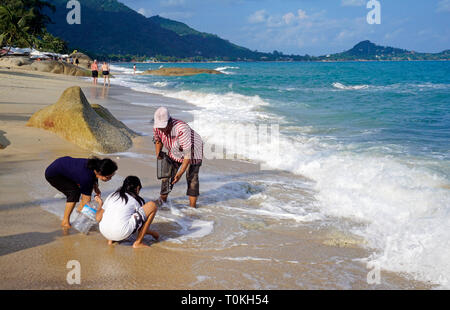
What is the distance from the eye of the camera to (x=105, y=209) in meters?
4.00

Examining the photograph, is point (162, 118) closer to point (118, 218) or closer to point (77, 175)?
point (77, 175)

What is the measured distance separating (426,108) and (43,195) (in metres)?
19.1

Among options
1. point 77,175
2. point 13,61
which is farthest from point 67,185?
point 13,61

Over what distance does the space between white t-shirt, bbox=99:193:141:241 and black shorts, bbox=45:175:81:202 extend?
0.51m

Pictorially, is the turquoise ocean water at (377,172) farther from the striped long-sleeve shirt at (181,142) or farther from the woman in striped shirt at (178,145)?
the striped long-sleeve shirt at (181,142)

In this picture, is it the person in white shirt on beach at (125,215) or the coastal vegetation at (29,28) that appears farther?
the coastal vegetation at (29,28)

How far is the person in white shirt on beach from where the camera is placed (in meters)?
3.96

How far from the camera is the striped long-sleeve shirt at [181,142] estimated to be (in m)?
4.98

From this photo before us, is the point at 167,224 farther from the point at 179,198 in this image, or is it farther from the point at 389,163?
the point at 389,163

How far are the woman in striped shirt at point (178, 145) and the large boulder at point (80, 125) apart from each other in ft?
9.14

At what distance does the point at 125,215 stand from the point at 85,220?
0.59m

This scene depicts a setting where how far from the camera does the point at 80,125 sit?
7.79 metres
